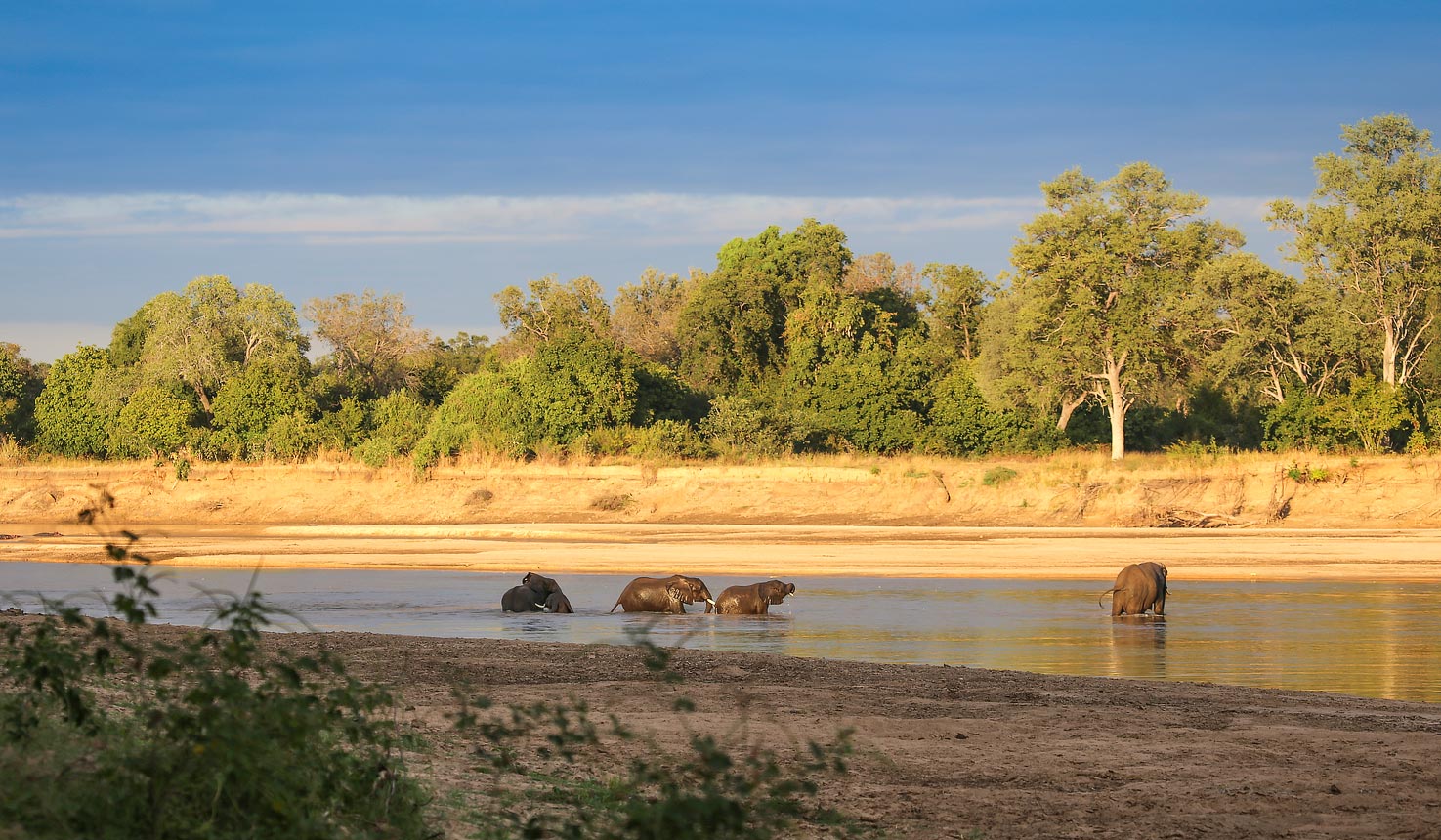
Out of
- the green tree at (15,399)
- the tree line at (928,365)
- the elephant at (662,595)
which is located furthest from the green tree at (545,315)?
the elephant at (662,595)

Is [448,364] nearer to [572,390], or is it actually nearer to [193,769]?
[572,390]

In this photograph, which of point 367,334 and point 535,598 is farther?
point 367,334

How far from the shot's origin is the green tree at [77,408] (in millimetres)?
62688

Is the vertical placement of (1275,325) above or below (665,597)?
above

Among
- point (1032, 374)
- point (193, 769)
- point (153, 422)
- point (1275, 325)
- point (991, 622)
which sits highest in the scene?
point (1275, 325)

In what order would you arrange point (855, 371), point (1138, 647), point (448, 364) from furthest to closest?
point (448, 364)
point (855, 371)
point (1138, 647)

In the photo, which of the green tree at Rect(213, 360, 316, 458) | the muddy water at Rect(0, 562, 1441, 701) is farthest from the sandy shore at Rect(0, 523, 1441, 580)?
the green tree at Rect(213, 360, 316, 458)

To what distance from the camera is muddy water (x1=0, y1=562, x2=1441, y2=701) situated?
52.8 ft

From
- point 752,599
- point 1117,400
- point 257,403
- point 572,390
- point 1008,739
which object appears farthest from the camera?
point 257,403

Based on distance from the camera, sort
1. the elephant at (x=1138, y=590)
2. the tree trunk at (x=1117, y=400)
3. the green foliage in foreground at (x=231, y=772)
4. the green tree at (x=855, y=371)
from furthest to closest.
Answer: the green tree at (x=855, y=371)
the tree trunk at (x=1117, y=400)
the elephant at (x=1138, y=590)
the green foliage in foreground at (x=231, y=772)

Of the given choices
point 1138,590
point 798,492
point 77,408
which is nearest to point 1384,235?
point 798,492

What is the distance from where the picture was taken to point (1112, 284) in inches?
2032

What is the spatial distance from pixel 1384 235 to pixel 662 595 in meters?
37.0

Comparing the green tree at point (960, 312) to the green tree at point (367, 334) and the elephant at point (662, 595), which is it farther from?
the elephant at point (662, 595)
